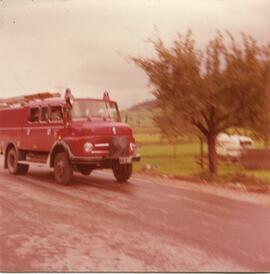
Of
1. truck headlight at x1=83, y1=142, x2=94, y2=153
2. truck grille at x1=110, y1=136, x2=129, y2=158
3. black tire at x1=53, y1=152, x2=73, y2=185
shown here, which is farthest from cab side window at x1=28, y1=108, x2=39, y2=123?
truck grille at x1=110, y1=136, x2=129, y2=158

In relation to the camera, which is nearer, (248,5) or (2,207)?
(248,5)

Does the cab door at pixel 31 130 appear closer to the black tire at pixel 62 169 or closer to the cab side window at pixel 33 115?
the cab side window at pixel 33 115

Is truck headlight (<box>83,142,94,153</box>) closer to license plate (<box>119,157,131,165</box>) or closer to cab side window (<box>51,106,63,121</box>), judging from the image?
license plate (<box>119,157,131,165</box>)

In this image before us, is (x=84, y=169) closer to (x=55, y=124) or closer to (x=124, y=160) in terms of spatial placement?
(x=55, y=124)

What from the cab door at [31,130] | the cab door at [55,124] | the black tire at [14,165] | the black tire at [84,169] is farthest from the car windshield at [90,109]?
the black tire at [14,165]

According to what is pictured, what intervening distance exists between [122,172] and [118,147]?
40.3 inches

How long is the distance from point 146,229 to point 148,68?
6905mm

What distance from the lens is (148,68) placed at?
A: 1324 centimetres

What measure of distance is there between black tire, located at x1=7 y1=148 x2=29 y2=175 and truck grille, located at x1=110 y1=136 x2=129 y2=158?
3.76 meters

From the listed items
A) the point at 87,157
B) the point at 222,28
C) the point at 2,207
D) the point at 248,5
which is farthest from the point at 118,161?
the point at 248,5

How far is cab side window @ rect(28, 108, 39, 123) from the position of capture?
1259 centimetres

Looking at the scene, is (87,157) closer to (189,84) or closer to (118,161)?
(118,161)

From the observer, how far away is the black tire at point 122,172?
11.6 m

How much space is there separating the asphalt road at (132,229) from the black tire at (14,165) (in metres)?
2.63
